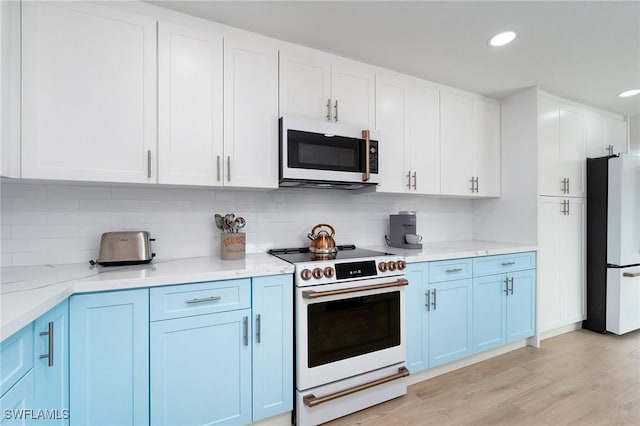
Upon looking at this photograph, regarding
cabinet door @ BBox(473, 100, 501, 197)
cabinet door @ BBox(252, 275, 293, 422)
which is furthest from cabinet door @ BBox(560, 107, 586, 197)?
cabinet door @ BBox(252, 275, 293, 422)

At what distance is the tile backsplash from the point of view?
5.77 ft

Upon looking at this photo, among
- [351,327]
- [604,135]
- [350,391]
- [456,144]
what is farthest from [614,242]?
[350,391]

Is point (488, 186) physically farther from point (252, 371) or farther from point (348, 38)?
point (252, 371)

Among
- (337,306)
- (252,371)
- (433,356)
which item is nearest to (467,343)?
(433,356)

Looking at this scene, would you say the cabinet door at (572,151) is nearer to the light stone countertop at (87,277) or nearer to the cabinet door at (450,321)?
the cabinet door at (450,321)

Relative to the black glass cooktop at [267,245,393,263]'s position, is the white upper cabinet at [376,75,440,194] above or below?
above

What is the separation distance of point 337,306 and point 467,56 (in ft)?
6.67

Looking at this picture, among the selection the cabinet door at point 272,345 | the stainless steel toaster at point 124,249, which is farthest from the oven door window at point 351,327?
the stainless steel toaster at point 124,249

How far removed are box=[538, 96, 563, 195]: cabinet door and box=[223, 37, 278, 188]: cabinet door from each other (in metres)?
2.51

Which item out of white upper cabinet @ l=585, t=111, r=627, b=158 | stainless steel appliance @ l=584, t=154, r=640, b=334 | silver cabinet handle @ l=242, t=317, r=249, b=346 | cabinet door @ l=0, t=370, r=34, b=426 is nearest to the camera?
cabinet door @ l=0, t=370, r=34, b=426

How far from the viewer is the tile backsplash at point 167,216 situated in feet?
5.77

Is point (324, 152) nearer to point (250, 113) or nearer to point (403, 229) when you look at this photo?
point (250, 113)

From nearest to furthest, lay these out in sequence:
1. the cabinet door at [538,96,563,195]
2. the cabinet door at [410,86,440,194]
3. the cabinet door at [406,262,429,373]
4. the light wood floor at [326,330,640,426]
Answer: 1. the light wood floor at [326,330,640,426]
2. the cabinet door at [406,262,429,373]
3. the cabinet door at [410,86,440,194]
4. the cabinet door at [538,96,563,195]

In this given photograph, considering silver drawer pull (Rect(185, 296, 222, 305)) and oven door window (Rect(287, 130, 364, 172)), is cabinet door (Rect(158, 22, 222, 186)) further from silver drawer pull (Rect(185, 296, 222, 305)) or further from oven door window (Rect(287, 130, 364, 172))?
silver drawer pull (Rect(185, 296, 222, 305))
